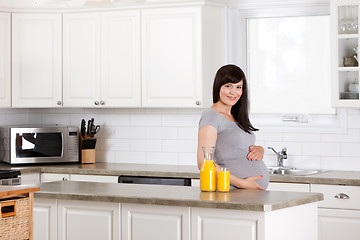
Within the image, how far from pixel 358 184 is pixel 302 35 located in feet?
4.92

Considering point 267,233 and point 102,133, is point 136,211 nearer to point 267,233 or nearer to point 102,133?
point 267,233

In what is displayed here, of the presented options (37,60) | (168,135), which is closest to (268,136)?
(168,135)

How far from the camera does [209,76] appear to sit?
5.04m

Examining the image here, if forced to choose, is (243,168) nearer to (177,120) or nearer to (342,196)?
(342,196)

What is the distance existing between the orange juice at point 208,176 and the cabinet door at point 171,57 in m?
1.80

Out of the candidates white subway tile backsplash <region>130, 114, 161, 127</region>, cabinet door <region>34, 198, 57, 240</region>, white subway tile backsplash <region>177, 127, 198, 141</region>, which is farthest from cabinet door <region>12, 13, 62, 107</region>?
cabinet door <region>34, 198, 57, 240</region>

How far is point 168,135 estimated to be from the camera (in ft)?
18.0

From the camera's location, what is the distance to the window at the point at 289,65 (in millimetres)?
5113

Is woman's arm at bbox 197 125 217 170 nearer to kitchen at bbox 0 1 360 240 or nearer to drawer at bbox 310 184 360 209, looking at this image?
drawer at bbox 310 184 360 209

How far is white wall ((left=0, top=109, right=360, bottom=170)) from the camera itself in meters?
4.93

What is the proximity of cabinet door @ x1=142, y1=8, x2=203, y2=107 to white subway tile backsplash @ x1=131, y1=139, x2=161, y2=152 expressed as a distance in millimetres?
529

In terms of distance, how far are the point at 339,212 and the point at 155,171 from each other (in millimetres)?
1469

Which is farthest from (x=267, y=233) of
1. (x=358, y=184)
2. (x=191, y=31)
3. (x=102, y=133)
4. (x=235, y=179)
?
(x=102, y=133)

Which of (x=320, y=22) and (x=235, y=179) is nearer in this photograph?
(x=235, y=179)
